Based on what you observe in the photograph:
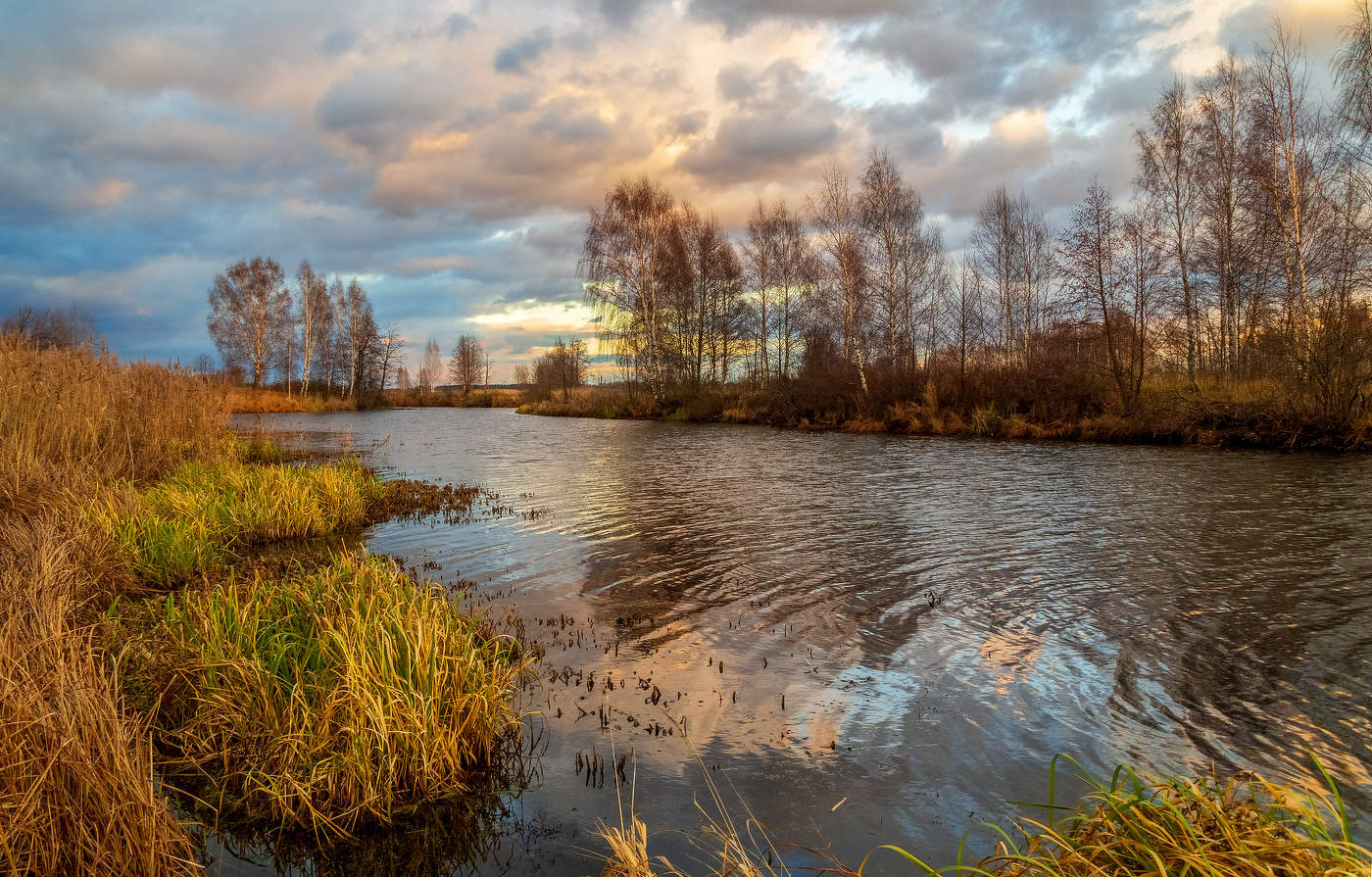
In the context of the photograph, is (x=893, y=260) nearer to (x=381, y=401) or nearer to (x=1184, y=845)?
(x=1184, y=845)

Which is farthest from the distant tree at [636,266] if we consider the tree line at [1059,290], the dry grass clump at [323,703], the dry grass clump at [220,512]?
the dry grass clump at [323,703]

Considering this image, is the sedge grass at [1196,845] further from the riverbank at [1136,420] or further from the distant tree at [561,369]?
the distant tree at [561,369]

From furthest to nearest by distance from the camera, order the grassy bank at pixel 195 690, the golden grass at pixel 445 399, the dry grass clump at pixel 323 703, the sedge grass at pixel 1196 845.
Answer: the golden grass at pixel 445 399, the dry grass clump at pixel 323 703, the grassy bank at pixel 195 690, the sedge grass at pixel 1196 845

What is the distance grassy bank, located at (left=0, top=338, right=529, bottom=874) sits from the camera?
2836mm

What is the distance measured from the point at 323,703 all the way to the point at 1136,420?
78.5 ft

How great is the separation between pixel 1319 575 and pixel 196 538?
12.3 m

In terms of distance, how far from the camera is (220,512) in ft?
30.9

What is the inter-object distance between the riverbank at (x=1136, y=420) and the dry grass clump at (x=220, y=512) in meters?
20.7

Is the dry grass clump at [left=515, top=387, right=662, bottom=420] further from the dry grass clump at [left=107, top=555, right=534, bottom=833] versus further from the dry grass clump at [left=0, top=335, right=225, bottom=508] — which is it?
the dry grass clump at [left=107, top=555, right=534, bottom=833]

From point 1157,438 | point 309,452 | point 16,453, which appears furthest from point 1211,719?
point 309,452

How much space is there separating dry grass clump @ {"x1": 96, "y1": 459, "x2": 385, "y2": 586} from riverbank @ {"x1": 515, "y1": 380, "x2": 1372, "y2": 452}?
2070 centimetres

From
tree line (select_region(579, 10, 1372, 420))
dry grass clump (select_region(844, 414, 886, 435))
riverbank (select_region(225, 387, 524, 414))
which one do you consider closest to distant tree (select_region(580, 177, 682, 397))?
tree line (select_region(579, 10, 1372, 420))

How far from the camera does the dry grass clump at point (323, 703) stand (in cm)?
361

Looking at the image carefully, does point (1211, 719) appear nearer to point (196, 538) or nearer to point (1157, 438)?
point (196, 538)
